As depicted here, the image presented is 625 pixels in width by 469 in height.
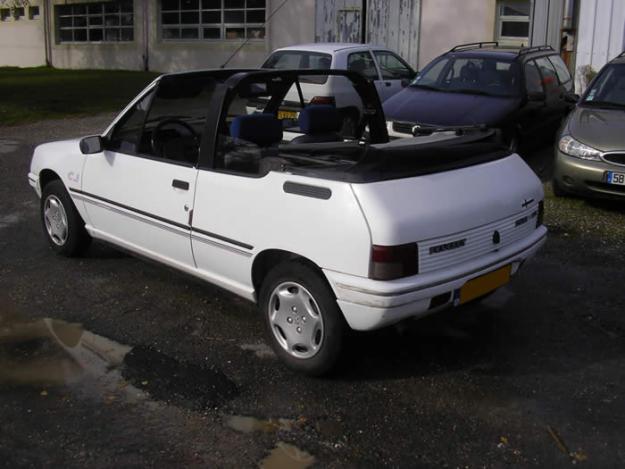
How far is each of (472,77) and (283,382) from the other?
7.27m

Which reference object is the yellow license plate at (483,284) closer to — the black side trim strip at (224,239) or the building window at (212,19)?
the black side trim strip at (224,239)

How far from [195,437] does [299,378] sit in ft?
2.68

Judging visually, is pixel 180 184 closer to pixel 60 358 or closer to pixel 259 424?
pixel 60 358

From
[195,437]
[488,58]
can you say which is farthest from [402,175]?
[488,58]

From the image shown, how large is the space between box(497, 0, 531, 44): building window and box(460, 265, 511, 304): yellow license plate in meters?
14.8

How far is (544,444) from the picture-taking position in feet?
11.8

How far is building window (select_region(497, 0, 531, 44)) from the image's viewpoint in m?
17.9

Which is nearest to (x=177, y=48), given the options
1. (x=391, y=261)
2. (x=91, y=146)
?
(x=91, y=146)

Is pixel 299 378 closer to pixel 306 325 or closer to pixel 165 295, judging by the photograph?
pixel 306 325

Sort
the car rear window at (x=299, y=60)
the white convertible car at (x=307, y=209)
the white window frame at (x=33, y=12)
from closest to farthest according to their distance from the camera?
the white convertible car at (x=307, y=209) < the car rear window at (x=299, y=60) < the white window frame at (x=33, y=12)

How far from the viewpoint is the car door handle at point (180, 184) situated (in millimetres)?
4781

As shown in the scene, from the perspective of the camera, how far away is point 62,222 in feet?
20.3

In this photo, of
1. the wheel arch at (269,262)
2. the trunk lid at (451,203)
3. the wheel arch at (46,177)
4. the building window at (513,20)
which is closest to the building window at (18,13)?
the building window at (513,20)

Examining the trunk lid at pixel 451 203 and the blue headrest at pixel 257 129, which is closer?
the trunk lid at pixel 451 203
